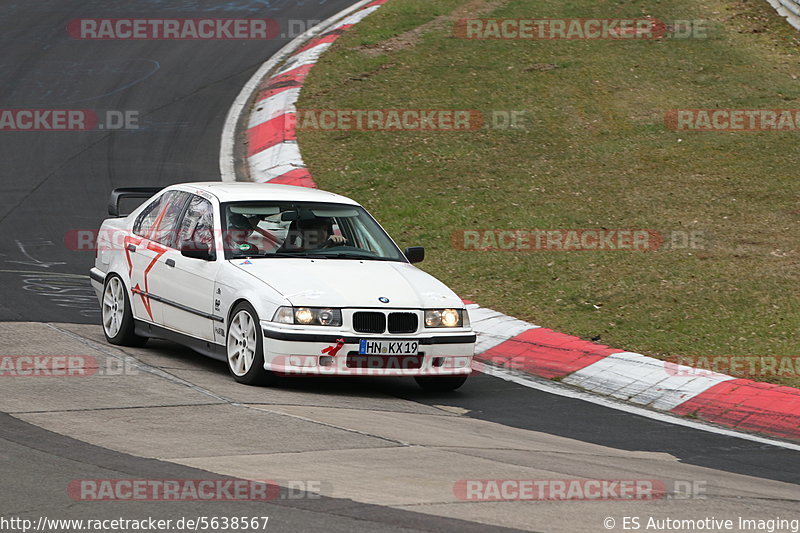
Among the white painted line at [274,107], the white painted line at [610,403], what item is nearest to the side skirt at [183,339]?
the white painted line at [610,403]

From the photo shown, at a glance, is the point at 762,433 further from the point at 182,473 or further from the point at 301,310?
the point at 182,473

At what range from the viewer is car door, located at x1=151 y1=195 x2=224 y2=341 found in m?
9.55

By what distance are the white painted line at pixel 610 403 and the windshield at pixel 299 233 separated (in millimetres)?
1363

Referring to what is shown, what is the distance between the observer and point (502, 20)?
24.0 metres

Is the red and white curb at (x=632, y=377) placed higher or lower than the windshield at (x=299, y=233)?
lower

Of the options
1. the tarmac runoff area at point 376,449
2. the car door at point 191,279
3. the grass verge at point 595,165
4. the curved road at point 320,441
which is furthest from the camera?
the grass verge at point 595,165

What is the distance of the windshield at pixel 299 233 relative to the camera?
973cm

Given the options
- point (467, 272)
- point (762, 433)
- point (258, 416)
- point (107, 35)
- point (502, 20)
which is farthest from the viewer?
point (107, 35)

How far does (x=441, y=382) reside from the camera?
376 inches

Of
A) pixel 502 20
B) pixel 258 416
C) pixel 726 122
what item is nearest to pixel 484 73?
pixel 502 20

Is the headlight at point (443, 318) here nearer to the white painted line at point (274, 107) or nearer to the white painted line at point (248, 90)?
the white painted line at point (248, 90)

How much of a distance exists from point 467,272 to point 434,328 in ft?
14.3

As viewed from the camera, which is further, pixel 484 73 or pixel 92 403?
pixel 484 73

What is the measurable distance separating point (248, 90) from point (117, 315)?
1188 centimetres
